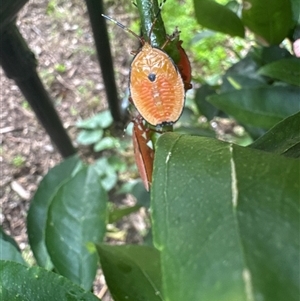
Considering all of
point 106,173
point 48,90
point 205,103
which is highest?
point 205,103

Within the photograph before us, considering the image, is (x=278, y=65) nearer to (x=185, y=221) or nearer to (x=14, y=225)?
(x=185, y=221)

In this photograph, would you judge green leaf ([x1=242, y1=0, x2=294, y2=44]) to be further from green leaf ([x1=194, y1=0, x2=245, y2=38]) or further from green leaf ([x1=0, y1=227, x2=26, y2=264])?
green leaf ([x1=0, y1=227, x2=26, y2=264])

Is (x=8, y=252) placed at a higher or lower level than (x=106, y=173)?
higher

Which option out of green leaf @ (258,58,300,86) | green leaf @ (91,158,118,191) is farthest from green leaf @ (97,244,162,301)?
green leaf @ (91,158,118,191)

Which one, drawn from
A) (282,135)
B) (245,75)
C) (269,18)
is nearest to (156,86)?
(282,135)

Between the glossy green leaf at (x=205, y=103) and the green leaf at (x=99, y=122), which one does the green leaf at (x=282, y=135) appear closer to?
the glossy green leaf at (x=205, y=103)

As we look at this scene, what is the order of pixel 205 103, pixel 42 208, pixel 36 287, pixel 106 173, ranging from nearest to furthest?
1. pixel 36 287
2. pixel 42 208
3. pixel 205 103
4. pixel 106 173

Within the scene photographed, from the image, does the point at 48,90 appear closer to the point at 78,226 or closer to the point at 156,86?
the point at 78,226
